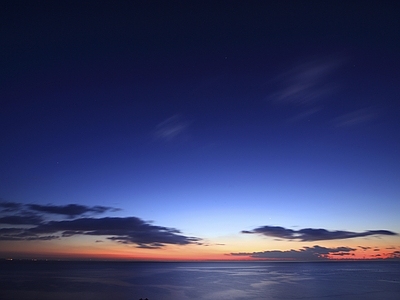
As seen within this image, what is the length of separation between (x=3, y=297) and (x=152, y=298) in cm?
2216

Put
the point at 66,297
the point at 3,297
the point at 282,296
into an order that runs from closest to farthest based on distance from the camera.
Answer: the point at 3,297
the point at 66,297
the point at 282,296

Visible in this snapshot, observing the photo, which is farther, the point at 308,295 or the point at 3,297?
the point at 308,295

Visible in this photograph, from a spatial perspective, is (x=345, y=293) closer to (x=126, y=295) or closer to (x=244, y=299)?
(x=244, y=299)

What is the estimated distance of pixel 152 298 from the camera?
54.6 meters

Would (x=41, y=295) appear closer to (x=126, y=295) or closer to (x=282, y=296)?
(x=126, y=295)

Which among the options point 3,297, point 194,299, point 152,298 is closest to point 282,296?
point 194,299

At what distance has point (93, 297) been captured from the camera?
53406 millimetres

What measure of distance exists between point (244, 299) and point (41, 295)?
108ft

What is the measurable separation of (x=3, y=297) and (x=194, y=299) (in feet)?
94.8

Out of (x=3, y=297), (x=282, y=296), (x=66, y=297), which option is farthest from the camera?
(x=282, y=296)

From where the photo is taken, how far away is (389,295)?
58.9 m

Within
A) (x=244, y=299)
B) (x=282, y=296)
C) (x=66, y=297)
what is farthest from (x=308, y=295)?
(x=66, y=297)

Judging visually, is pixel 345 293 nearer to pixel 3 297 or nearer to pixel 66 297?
pixel 66 297

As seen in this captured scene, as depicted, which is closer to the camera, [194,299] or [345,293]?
[194,299]
